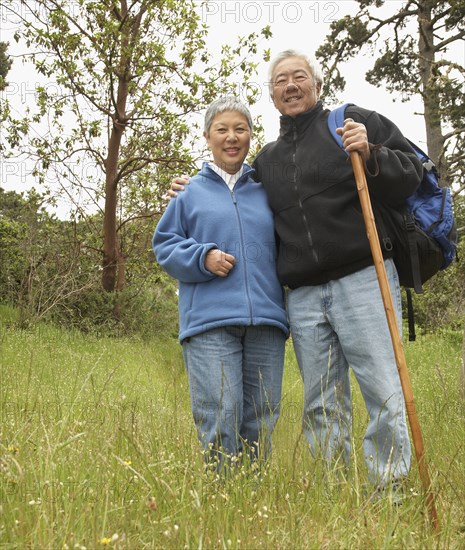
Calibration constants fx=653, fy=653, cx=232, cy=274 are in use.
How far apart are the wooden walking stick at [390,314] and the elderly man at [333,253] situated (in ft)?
0.31

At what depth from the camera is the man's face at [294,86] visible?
3236 mm

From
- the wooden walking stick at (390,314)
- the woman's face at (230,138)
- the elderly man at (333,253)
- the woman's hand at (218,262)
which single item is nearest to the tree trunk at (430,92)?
the elderly man at (333,253)

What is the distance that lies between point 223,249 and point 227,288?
0.63 ft

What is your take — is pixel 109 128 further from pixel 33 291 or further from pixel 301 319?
pixel 301 319

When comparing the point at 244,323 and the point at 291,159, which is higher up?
the point at 291,159

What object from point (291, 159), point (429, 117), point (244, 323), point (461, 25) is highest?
point (461, 25)

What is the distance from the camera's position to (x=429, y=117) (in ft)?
43.5

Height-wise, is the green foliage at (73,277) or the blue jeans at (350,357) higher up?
the green foliage at (73,277)

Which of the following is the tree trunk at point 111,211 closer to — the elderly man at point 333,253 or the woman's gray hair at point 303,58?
the woman's gray hair at point 303,58

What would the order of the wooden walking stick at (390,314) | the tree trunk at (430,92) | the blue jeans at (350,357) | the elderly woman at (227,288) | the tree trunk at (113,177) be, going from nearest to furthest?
1. the wooden walking stick at (390,314)
2. the blue jeans at (350,357)
3. the elderly woman at (227,288)
4. the tree trunk at (430,92)
5. the tree trunk at (113,177)

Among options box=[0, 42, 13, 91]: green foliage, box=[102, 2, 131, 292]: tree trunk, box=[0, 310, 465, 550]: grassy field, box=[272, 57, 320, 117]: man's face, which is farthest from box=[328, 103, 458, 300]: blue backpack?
box=[0, 42, 13, 91]: green foliage

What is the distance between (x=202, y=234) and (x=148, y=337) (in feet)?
33.5

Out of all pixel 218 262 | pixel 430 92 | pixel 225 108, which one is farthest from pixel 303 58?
pixel 430 92

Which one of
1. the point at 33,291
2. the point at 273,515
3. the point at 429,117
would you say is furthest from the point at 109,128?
the point at 273,515
